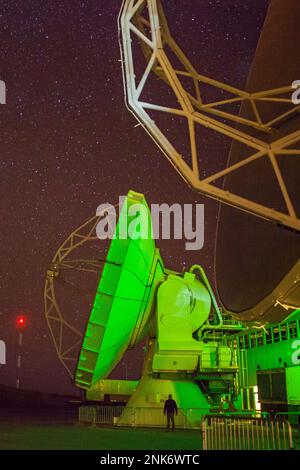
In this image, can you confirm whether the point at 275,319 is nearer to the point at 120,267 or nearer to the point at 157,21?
the point at 120,267

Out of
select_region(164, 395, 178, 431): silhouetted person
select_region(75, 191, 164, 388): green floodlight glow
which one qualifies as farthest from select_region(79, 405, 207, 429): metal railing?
select_region(75, 191, 164, 388): green floodlight glow

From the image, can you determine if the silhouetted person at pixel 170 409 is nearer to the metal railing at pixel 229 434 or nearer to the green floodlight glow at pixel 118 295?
the green floodlight glow at pixel 118 295

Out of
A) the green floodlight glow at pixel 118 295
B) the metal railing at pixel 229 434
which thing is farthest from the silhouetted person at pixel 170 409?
the metal railing at pixel 229 434

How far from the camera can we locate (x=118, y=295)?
52.1 feet

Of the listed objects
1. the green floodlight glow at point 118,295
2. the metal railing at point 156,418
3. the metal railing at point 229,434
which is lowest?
the metal railing at point 229,434

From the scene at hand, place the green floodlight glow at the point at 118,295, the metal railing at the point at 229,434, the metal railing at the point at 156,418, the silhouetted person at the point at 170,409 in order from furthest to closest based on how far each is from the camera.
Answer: the metal railing at the point at 156,418, the silhouetted person at the point at 170,409, the green floodlight glow at the point at 118,295, the metal railing at the point at 229,434

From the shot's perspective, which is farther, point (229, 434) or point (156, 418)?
point (156, 418)

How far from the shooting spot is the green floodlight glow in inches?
626

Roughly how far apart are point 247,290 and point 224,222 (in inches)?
103

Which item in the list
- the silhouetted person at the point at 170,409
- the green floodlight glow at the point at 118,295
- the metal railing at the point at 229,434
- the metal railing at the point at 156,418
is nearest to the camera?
the metal railing at the point at 229,434

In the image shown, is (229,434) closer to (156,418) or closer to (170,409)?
(170,409)

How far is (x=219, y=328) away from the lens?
24.0 meters

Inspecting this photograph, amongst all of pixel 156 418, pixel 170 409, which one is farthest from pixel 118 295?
pixel 156 418

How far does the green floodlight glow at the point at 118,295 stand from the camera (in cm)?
1591
